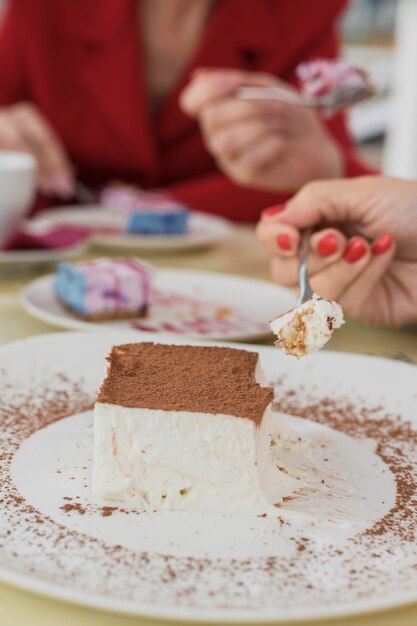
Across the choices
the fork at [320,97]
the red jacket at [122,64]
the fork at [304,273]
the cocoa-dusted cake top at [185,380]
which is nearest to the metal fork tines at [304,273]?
the fork at [304,273]

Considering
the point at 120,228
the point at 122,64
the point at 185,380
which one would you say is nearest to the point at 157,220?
the point at 120,228

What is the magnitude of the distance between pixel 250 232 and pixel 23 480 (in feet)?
4.35

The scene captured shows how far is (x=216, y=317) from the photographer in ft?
4.07

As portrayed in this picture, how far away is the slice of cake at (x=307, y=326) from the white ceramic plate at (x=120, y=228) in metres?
0.84

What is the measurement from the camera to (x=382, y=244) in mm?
1104

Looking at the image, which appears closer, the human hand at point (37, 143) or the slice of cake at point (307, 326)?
the slice of cake at point (307, 326)

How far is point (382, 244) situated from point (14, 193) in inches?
26.9

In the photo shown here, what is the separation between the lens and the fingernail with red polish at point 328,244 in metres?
1.10

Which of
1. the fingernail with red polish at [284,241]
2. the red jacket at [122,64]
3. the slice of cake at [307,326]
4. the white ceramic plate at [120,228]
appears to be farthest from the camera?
the red jacket at [122,64]

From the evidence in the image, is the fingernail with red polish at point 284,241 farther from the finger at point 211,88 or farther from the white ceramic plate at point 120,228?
the finger at point 211,88

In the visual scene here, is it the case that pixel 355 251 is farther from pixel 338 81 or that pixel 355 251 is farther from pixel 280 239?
pixel 338 81

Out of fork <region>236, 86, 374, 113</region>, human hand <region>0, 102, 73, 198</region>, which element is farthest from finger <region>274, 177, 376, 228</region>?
human hand <region>0, 102, 73, 198</region>

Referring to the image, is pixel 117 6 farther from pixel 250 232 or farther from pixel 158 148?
pixel 250 232

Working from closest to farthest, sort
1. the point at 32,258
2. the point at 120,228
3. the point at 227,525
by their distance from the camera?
the point at 227,525 → the point at 32,258 → the point at 120,228
